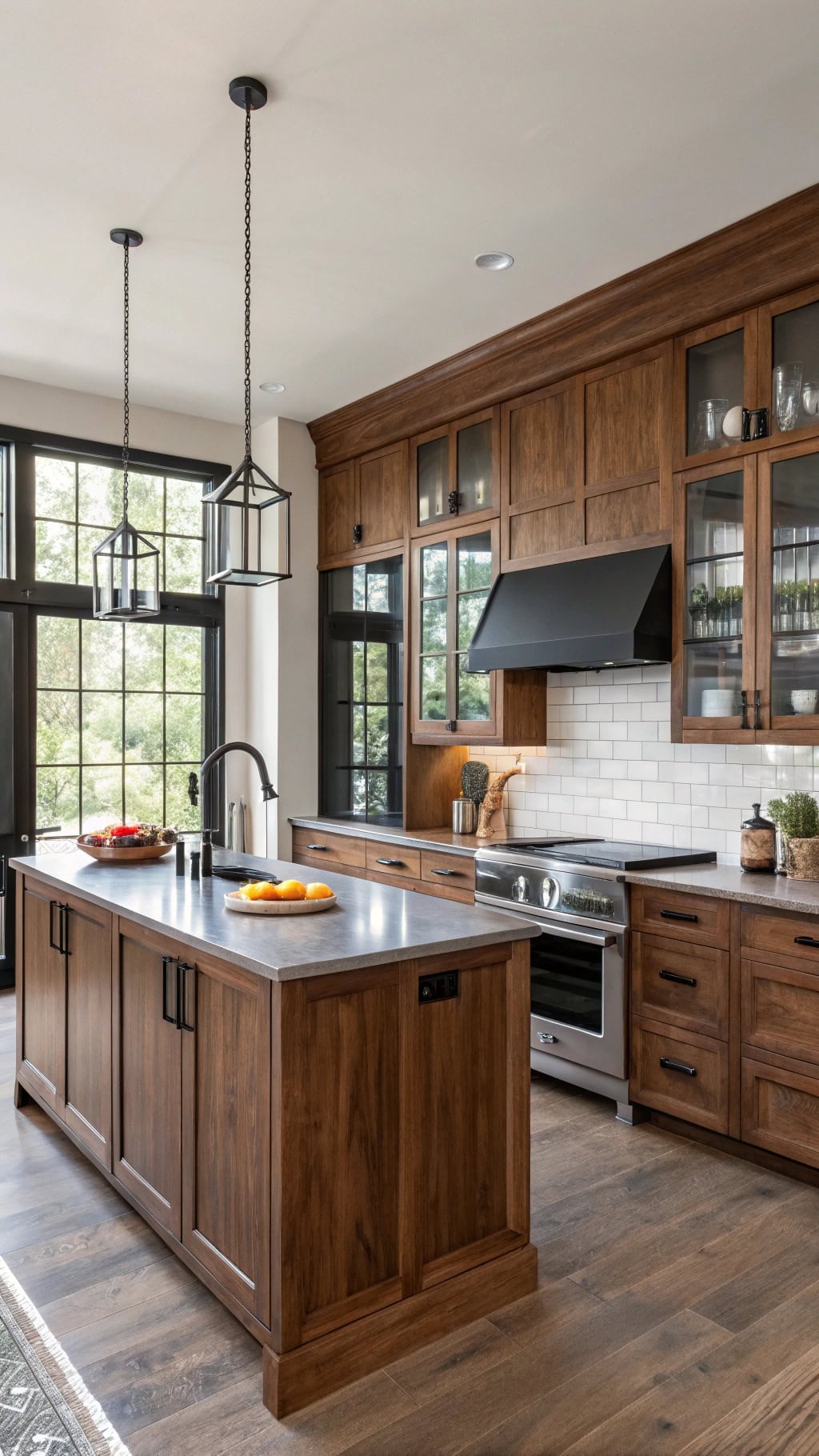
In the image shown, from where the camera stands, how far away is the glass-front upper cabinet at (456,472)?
4.58 meters

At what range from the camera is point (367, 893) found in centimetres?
292

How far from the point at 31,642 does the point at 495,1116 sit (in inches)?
151

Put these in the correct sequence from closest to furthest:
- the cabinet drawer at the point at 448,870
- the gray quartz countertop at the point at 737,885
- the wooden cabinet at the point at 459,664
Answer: the gray quartz countertop at the point at 737,885, the cabinet drawer at the point at 448,870, the wooden cabinet at the point at 459,664

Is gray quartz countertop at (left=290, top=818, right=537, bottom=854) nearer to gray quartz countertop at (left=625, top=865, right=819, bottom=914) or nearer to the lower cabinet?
gray quartz countertop at (left=625, top=865, right=819, bottom=914)

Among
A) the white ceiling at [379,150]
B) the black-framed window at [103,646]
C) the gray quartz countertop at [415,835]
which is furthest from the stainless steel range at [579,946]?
the white ceiling at [379,150]

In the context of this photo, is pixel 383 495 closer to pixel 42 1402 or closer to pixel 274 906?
pixel 274 906

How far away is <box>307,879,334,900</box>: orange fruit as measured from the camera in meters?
2.63

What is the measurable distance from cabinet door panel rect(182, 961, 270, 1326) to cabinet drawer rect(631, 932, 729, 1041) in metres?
Answer: 1.76

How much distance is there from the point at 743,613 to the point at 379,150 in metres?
1.95

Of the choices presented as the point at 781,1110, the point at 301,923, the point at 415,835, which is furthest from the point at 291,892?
the point at 415,835

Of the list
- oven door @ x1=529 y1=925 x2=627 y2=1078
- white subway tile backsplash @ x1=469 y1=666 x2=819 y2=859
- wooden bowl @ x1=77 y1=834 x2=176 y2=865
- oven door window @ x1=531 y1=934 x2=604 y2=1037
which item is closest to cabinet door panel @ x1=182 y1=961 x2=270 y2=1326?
wooden bowl @ x1=77 y1=834 x2=176 y2=865

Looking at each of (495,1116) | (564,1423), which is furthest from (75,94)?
(564,1423)

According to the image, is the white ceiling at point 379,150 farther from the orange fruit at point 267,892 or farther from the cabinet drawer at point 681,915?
the cabinet drawer at point 681,915

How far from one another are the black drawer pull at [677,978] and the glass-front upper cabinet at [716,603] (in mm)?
857
